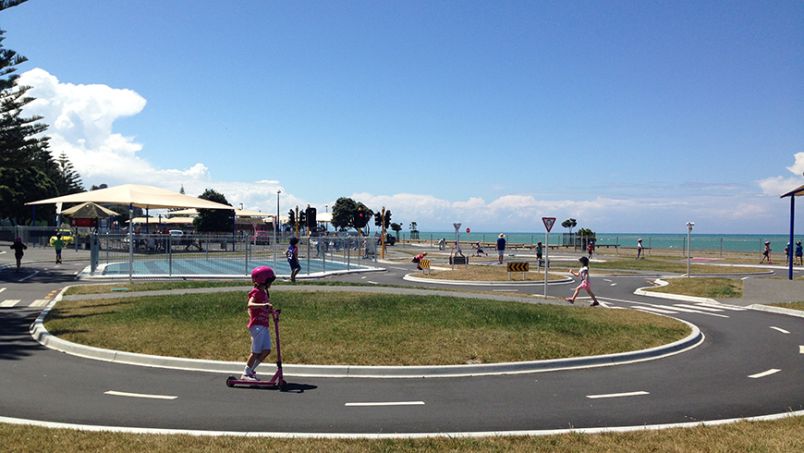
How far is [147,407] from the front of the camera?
7621 mm

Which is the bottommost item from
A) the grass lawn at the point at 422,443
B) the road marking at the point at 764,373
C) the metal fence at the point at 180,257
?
the road marking at the point at 764,373

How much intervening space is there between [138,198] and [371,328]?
11868 mm

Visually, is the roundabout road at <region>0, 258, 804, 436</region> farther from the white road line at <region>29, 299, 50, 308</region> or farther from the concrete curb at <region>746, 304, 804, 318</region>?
the concrete curb at <region>746, 304, 804, 318</region>

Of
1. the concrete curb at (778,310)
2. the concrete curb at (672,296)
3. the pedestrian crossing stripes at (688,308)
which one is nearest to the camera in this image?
the concrete curb at (778,310)

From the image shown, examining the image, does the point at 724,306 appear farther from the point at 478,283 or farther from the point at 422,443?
the point at 422,443

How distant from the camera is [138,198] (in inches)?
806

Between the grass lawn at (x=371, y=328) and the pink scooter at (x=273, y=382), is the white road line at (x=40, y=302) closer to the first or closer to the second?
the grass lawn at (x=371, y=328)

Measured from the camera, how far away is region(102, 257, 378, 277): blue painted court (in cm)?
2683

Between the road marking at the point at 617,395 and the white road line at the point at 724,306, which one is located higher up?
the road marking at the point at 617,395

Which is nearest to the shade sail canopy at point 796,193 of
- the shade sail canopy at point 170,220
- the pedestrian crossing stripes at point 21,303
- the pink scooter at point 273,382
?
the pink scooter at point 273,382

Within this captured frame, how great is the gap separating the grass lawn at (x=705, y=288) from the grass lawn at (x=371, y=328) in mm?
8595

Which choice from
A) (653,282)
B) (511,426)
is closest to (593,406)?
(511,426)

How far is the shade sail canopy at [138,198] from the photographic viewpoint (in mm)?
20172

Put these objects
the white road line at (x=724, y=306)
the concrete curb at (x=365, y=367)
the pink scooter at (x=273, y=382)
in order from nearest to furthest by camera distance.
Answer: the pink scooter at (x=273, y=382) < the concrete curb at (x=365, y=367) < the white road line at (x=724, y=306)
